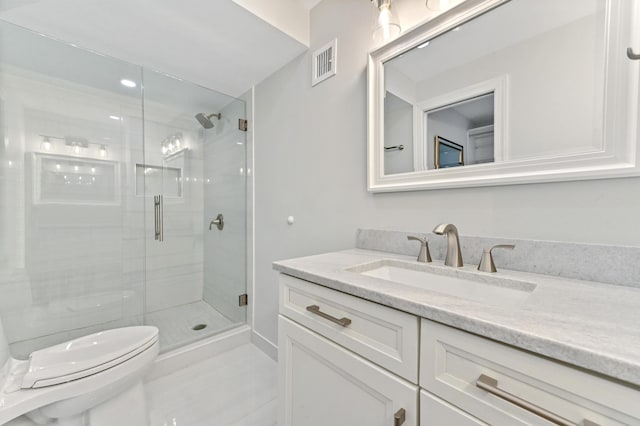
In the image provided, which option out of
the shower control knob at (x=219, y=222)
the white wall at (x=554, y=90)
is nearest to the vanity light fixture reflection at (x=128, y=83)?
the shower control knob at (x=219, y=222)

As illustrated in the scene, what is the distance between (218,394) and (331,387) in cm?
112

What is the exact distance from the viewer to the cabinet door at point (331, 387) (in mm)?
628

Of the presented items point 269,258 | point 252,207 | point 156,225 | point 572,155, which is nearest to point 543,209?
point 572,155

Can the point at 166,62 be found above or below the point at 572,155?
above

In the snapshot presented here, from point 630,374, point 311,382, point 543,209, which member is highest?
point 543,209

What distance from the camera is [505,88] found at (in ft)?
2.95

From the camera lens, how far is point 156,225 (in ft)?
6.95

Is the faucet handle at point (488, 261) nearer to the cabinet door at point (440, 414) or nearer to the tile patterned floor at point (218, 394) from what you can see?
the cabinet door at point (440, 414)

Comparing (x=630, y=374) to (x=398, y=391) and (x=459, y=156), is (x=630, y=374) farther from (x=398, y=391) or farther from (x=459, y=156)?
(x=459, y=156)

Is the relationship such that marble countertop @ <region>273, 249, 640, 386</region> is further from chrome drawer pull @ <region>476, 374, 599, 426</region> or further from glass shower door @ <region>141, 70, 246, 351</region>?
glass shower door @ <region>141, 70, 246, 351</region>

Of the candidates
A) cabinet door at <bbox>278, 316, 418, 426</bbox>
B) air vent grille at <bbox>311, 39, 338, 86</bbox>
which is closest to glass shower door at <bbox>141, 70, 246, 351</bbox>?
air vent grille at <bbox>311, 39, 338, 86</bbox>

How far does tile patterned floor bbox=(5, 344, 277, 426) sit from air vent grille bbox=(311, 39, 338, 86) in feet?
6.36

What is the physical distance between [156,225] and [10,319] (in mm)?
960

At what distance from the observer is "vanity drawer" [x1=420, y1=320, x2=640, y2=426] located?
0.37m
